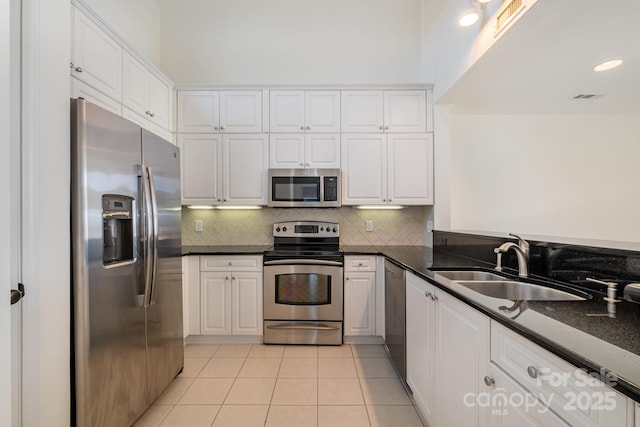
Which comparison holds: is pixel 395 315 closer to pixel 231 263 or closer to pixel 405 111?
pixel 231 263

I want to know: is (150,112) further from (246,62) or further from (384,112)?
(384,112)

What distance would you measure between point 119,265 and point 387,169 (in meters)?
2.40

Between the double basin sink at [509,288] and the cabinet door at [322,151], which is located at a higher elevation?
the cabinet door at [322,151]

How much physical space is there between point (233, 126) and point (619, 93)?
365cm

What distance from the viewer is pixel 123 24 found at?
103 inches

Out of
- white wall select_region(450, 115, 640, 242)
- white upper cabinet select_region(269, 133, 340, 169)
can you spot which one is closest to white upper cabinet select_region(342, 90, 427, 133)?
white upper cabinet select_region(269, 133, 340, 169)

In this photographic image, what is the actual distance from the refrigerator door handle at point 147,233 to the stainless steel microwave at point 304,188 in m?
1.32

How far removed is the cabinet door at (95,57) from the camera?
156 centimetres

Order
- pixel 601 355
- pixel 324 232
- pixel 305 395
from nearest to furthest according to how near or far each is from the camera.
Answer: pixel 601 355, pixel 305 395, pixel 324 232

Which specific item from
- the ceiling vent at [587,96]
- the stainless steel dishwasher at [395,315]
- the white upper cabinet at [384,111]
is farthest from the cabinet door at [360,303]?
the ceiling vent at [587,96]

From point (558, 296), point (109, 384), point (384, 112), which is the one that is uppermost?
point (384, 112)

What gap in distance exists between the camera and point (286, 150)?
2902mm

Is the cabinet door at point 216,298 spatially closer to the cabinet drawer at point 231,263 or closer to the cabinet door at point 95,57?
the cabinet drawer at point 231,263

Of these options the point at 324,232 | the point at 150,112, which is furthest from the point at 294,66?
the point at 324,232
